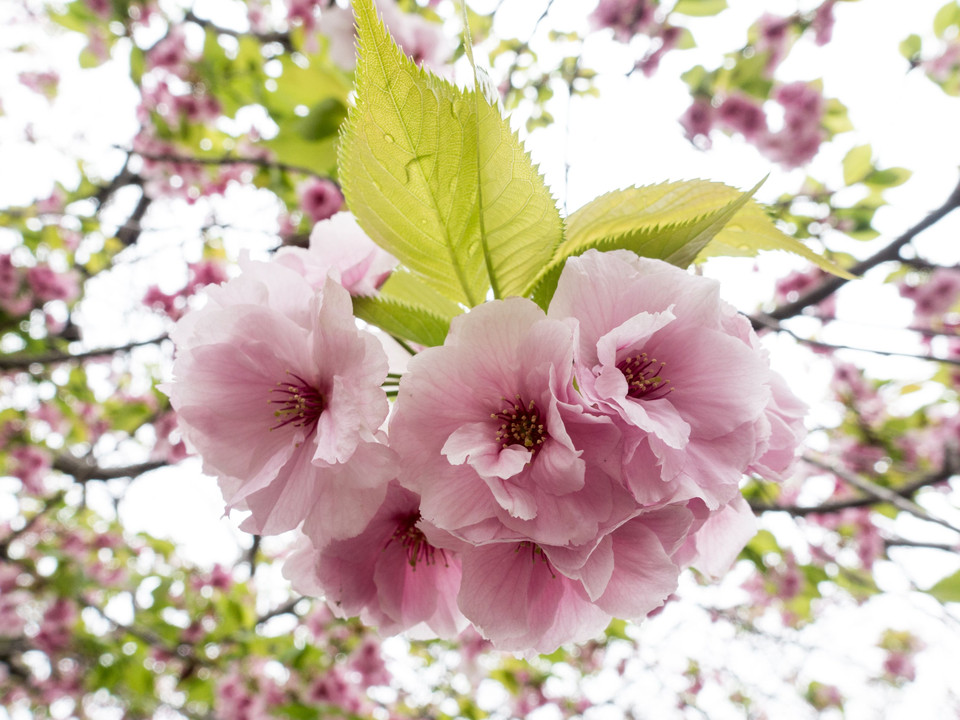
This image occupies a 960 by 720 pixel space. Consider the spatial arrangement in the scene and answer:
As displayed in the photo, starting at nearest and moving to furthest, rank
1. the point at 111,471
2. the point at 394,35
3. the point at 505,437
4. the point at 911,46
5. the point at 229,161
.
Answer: the point at 505,437 < the point at 394,35 < the point at 229,161 < the point at 911,46 < the point at 111,471

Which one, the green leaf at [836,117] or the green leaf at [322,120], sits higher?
the green leaf at [836,117]

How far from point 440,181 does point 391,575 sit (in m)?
0.53

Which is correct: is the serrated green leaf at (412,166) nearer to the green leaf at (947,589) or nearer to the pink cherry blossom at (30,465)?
the green leaf at (947,589)

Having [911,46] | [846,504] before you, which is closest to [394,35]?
[846,504]

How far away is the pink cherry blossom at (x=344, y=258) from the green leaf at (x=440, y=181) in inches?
2.6

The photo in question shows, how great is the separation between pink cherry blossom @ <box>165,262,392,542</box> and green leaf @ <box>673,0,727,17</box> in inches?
121

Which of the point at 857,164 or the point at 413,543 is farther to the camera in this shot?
the point at 857,164

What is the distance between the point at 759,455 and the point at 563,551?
256 mm

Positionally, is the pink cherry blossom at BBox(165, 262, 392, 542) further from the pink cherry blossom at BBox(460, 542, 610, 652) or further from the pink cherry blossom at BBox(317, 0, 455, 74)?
the pink cherry blossom at BBox(317, 0, 455, 74)

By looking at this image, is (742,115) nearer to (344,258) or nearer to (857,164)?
(857,164)

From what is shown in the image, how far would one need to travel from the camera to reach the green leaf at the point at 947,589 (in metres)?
1.98

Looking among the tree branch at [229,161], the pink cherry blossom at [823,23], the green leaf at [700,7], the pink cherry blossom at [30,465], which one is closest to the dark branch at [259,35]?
the tree branch at [229,161]

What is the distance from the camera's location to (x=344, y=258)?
0.85 metres

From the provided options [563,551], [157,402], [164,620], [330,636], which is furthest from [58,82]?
[563,551]
